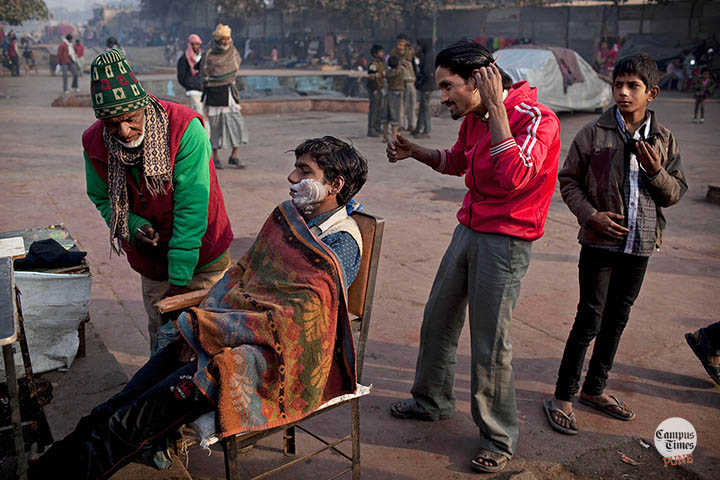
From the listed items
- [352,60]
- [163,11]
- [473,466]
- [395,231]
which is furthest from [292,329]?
[163,11]

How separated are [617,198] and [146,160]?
7.00 feet

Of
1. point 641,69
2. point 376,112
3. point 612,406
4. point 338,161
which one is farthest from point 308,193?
point 376,112

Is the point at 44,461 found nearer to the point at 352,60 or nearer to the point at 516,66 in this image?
the point at 516,66

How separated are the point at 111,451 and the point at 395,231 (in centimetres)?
426

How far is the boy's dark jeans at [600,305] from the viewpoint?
9.48ft

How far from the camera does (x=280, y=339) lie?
2.13 m

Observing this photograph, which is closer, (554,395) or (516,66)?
(554,395)

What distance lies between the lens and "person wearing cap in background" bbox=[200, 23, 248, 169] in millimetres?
8367

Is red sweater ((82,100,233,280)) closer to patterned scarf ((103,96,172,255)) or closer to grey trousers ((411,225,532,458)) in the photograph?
patterned scarf ((103,96,172,255))

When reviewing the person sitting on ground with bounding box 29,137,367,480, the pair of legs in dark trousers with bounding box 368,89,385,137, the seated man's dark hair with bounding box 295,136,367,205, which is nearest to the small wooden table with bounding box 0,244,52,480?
A: the person sitting on ground with bounding box 29,137,367,480

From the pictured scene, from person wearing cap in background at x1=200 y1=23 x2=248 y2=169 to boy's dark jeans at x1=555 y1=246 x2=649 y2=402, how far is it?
6658mm

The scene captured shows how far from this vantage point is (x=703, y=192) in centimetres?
778

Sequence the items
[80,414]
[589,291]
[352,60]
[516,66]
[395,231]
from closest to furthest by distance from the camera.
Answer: [589,291] < [80,414] < [395,231] < [516,66] < [352,60]

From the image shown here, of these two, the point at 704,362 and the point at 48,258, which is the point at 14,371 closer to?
the point at 48,258
